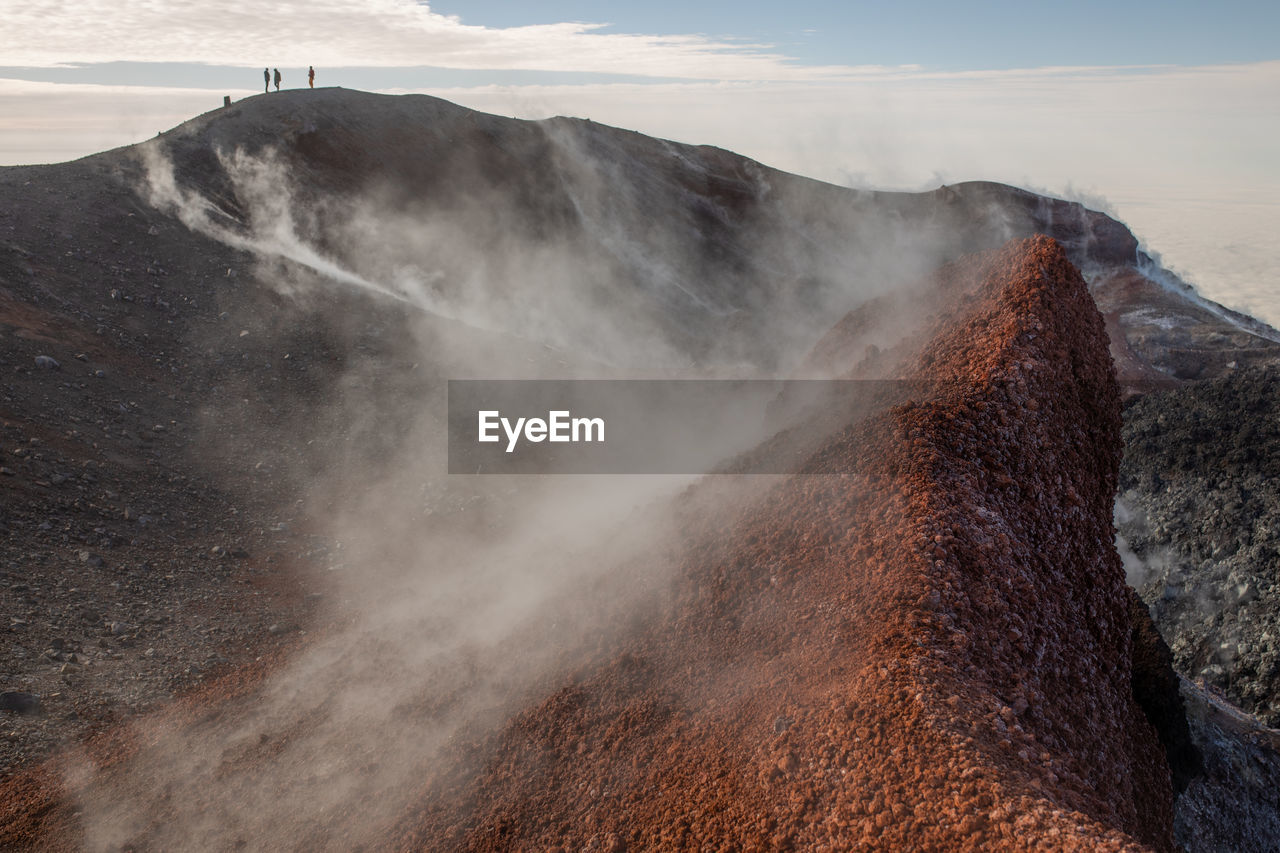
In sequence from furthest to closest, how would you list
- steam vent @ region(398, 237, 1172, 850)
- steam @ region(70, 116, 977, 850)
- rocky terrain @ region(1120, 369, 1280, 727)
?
rocky terrain @ region(1120, 369, 1280, 727)
steam @ region(70, 116, 977, 850)
steam vent @ region(398, 237, 1172, 850)

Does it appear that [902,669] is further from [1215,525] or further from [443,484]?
[1215,525]

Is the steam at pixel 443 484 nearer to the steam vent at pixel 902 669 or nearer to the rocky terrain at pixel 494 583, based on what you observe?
the rocky terrain at pixel 494 583

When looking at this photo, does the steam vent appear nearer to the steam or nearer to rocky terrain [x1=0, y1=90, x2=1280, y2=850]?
rocky terrain [x1=0, y1=90, x2=1280, y2=850]

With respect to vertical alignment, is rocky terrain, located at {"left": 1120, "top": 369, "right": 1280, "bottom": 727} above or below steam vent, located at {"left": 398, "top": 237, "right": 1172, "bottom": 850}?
below

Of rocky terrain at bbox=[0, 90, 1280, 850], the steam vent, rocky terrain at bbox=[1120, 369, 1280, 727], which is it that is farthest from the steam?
rocky terrain at bbox=[1120, 369, 1280, 727]

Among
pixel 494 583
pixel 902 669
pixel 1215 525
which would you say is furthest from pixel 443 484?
pixel 1215 525

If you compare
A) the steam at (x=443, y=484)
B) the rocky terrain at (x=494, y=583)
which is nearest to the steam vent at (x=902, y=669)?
the rocky terrain at (x=494, y=583)
